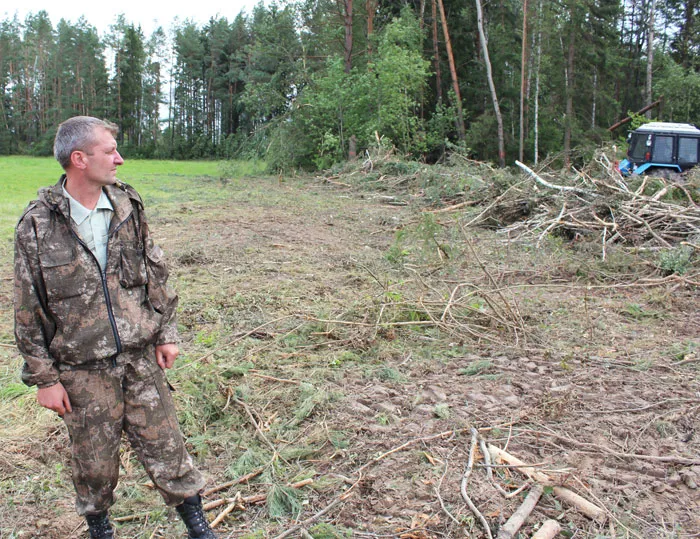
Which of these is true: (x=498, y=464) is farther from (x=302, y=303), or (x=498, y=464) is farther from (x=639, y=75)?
(x=639, y=75)

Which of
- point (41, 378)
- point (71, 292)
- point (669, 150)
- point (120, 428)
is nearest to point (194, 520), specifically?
point (120, 428)

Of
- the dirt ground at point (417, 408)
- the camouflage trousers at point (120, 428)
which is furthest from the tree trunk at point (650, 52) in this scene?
the camouflage trousers at point (120, 428)

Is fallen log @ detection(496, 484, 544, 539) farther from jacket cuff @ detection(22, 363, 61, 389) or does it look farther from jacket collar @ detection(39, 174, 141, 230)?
jacket collar @ detection(39, 174, 141, 230)

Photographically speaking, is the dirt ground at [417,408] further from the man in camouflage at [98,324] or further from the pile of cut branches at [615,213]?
the pile of cut branches at [615,213]

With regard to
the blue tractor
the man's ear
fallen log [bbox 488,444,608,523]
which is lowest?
fallen log [bbox 488,444,608,523]

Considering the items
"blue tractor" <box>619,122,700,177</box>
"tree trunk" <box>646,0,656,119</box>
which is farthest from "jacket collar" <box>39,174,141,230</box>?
"tree trunk" <box>646,0,656,119</box>

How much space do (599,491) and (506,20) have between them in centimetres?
3100

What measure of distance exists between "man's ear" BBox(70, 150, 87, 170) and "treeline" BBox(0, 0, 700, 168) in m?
11.9

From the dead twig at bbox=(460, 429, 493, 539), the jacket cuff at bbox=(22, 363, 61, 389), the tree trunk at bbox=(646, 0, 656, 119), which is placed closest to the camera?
the jacket cuff at bbox=(22, 363, 61, 389)

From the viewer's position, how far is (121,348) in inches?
85.7

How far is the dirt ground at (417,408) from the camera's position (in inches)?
102

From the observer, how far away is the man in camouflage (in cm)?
208

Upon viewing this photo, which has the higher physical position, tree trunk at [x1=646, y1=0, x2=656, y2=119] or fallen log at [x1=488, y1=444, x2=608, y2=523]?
tree trunk at [x1=646, y1=0, x2=656, y2=119]

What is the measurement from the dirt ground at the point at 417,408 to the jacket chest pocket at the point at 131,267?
43.8 inches
